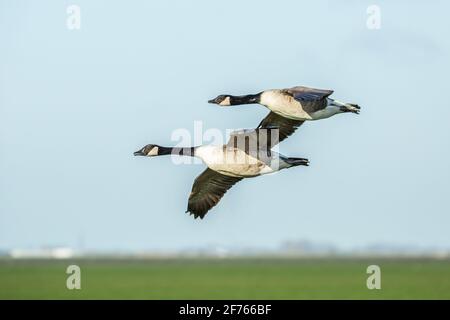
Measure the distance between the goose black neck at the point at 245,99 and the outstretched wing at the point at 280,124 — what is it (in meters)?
0.62

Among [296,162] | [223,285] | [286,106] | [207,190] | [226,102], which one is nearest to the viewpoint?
[286,106]

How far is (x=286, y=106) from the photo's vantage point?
59.9 ft

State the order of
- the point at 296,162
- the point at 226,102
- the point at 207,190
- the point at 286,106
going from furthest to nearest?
the point at 207,190 < the point at 226,102 < the point at 296,162 < the point at 286,106

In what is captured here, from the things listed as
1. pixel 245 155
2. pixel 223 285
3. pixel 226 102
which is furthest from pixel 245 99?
pixel 223 285

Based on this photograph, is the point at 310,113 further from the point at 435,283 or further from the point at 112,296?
the point at 435,283

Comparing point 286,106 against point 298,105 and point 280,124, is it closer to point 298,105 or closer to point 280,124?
point 298,105

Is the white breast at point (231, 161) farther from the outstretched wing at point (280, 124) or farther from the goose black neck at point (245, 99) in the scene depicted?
the outstretched wing at point (280, 124)

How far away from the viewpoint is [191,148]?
1878cm

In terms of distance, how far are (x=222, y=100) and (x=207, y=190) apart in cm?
186

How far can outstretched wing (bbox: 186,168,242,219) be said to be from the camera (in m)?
20.3

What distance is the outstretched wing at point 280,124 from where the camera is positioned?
19.5 meters
